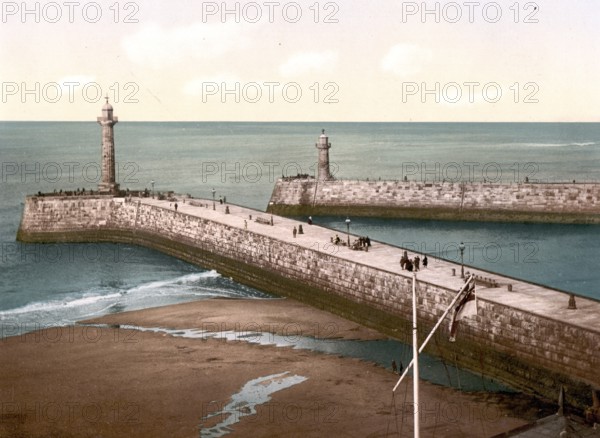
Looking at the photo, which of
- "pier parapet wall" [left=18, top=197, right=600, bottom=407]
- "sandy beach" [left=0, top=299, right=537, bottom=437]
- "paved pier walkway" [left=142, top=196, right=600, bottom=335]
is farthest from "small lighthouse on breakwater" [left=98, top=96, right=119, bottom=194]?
"sandy beach" [left=0, top=299, right=537, bottom=437]

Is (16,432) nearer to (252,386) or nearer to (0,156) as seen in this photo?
(252,386)

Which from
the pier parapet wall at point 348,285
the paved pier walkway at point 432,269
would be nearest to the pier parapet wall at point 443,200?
the paved pier walkway at point 432,269

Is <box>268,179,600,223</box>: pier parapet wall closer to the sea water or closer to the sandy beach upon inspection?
the sea water

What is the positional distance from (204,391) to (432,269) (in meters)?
14.7

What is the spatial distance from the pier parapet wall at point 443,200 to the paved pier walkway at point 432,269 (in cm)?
2106

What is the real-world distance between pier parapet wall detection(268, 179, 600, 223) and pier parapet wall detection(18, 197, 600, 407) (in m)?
21.6

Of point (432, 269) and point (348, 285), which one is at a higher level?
point (432, 269)

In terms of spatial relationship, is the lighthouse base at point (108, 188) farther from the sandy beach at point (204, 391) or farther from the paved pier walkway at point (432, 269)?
the sandy beach at point (204, 391)

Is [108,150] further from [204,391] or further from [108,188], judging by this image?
[204,391]

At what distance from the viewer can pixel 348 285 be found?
141 ft

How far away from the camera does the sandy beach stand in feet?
92.7

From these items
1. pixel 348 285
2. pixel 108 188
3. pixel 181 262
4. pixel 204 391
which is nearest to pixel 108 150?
pixel 108 188

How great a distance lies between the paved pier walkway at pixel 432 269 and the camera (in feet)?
106

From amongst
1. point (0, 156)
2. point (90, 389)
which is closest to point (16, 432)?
point (90, 389)
